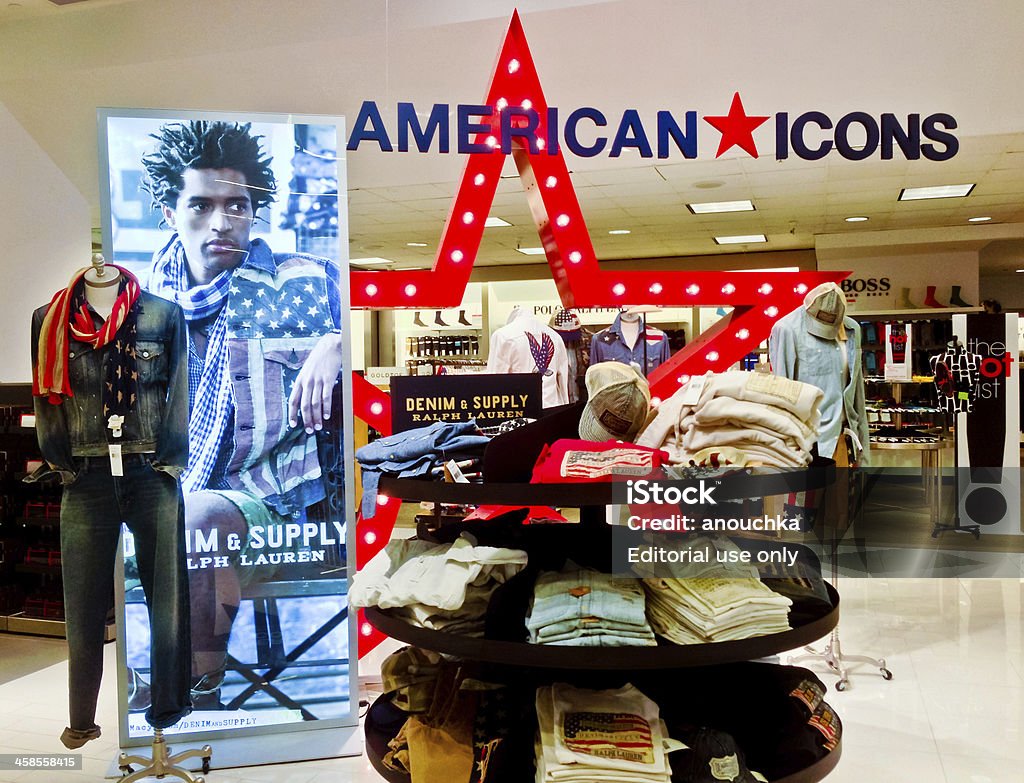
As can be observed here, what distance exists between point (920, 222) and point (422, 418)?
5.66 m

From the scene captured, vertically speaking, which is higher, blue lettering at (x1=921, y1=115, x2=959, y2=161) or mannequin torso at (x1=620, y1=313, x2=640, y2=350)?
blue lettering at (x1=921, y1=115, x2=959, y2=161)

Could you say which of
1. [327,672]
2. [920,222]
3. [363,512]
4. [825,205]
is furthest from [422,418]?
[920,222]

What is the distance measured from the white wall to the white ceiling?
4.9 inches

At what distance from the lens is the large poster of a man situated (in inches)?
112

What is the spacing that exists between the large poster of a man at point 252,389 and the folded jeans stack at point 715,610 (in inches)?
70.8

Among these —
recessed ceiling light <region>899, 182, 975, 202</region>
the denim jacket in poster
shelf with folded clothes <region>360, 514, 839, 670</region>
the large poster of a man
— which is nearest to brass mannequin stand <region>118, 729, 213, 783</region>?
the large poster of a man

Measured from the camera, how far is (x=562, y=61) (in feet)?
15.8

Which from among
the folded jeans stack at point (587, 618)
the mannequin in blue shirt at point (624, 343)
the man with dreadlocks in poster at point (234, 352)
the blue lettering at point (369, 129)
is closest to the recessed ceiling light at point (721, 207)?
the mannequin in blue shirt at point (624, 343)

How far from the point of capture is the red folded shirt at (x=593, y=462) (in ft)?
4.78

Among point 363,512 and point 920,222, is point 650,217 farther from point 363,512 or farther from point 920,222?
point 363,512

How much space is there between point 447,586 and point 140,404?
5.47ft

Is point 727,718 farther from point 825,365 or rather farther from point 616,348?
point 616,348

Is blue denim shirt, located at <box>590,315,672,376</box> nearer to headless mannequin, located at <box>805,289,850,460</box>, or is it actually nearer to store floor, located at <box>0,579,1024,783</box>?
headless mannequin, located at <box>805,289,850,460</box>

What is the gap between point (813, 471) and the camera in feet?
5.16
